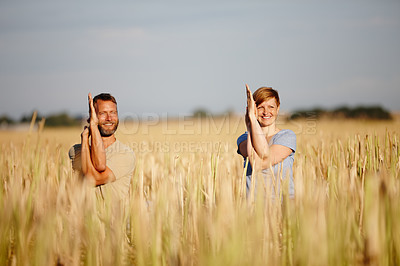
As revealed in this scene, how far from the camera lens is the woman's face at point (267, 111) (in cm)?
262

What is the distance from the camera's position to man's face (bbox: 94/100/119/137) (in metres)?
2.60

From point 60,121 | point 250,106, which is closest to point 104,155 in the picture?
point 250,106

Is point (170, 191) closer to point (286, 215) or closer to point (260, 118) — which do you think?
point (286, 215)

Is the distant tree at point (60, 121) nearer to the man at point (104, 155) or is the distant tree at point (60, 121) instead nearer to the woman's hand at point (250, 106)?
the man at point (104, 155)

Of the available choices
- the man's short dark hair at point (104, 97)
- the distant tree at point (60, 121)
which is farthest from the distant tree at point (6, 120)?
the man's short dark hair at point (104, 97)

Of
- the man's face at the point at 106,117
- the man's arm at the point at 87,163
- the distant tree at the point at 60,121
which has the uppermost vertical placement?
the distant tree at the point at 60,121

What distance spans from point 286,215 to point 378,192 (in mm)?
422

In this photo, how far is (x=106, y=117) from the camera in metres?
2.60

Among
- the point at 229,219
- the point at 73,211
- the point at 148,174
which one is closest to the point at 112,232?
the point at 73,211

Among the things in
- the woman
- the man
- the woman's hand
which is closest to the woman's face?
the woman

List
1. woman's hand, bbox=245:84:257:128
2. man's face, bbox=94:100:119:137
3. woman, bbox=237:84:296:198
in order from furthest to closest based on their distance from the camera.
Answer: man's face, bbox=94:100:119:137 → woman, bbox=237:84:296:198 → woman's hand, bbox=245:84:257:128

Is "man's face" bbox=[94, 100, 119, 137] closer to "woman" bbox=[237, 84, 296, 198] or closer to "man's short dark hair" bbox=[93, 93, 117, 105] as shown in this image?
"man's short dark hair" bbox=[93, 93, 117, 105]

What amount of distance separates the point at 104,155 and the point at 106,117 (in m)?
0.36

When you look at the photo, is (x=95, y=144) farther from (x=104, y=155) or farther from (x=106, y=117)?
(x=106, y=117)
